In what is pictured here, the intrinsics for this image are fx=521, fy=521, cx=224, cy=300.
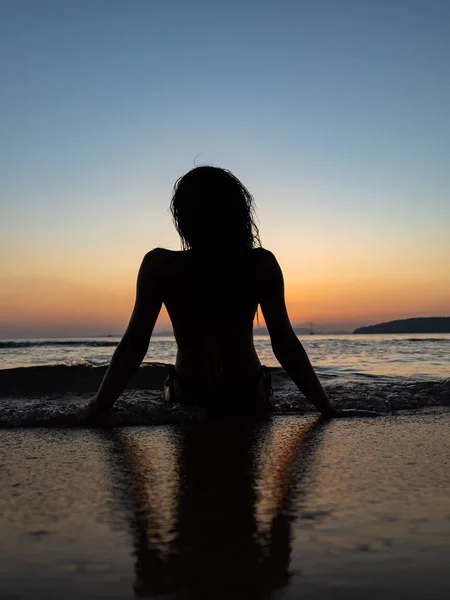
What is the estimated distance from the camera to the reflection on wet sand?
1.01 m

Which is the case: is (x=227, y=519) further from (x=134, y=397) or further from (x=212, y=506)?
(x=134, y=397)

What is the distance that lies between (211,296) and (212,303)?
41 mm

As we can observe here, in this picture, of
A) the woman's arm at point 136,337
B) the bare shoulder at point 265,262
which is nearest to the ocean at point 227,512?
the woman's arm at point 136,337

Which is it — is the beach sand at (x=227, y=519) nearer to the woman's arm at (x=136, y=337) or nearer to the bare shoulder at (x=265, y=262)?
the woman's arm at (x=136, y=337)

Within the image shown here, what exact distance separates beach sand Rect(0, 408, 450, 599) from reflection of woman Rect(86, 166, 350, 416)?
25.9 inches

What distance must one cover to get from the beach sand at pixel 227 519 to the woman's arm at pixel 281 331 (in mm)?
715

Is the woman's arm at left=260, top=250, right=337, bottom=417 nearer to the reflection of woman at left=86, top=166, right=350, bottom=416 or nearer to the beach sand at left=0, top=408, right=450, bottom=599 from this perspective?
the reflection of woman at left=86, top=166, right=350, bottom=416

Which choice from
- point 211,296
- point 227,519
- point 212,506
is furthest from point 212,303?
point 227,519

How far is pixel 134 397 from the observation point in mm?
4211

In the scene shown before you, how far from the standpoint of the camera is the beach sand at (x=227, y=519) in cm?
98

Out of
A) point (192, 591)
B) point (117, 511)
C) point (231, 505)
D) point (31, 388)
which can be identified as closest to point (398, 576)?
point (192, 591)

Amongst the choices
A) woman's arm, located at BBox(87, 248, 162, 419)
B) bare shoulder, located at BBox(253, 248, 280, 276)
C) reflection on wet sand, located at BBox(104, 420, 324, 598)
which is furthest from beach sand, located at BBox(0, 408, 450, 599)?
bare shoulder, located at BBox(253, 248, 280, 276)

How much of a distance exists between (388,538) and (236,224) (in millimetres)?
2071

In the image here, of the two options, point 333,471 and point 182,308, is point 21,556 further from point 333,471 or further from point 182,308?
point 182,308
